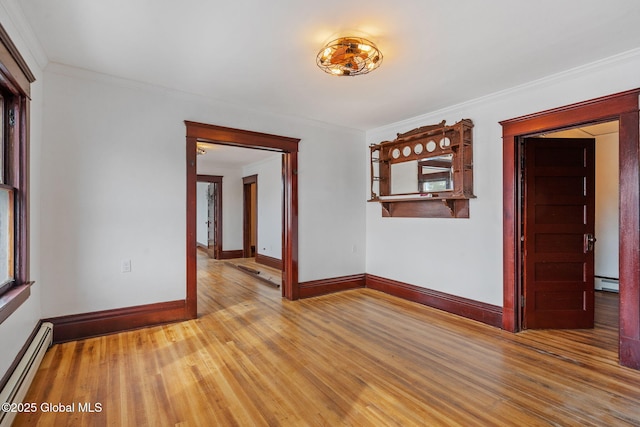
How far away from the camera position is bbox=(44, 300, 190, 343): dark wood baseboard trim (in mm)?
2867

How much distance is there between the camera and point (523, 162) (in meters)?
3.27

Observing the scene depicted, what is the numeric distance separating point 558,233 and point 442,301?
1.43m

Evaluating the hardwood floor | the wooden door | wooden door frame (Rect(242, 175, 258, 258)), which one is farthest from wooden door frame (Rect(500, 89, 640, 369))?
the wooden door

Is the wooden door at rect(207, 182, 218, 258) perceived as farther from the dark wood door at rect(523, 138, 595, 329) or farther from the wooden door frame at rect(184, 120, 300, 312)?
the dark wood door at rect(523, 138, 595, 329)

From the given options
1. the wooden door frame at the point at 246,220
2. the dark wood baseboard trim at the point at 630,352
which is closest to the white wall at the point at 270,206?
the wooden door frame at the point at 246,220

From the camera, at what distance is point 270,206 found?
278 inches

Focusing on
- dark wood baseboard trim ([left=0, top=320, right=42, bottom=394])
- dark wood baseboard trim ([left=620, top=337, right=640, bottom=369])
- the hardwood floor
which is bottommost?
the hardwood floor

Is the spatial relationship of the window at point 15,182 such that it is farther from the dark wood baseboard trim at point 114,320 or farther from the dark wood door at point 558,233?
the dark wood door at point 558,233

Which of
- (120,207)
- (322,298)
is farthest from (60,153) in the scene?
(322,298)

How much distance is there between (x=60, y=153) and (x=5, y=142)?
672mm

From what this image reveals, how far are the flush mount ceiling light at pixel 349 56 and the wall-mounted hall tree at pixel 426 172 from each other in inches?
64.8

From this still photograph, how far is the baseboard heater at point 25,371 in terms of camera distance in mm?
1766

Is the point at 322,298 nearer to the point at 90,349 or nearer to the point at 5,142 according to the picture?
the point at 90,349

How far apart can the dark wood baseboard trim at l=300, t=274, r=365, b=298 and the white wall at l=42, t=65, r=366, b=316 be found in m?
1.66
